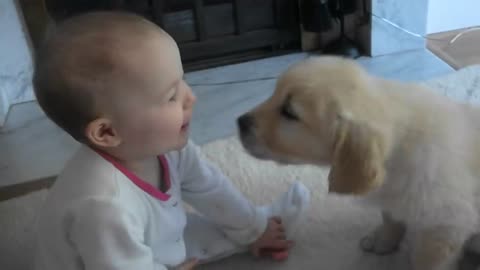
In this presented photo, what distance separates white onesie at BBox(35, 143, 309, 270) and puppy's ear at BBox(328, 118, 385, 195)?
1.20 ft

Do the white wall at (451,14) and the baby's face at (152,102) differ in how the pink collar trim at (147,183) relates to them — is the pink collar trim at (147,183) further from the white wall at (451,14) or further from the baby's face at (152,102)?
the white wall at (451,14)

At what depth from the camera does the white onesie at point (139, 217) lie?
1.03 m

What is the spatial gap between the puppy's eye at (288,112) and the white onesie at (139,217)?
30 cm

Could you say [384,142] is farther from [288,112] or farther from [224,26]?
[224,26]

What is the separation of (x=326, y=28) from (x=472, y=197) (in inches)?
51.0

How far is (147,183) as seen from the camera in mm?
1156

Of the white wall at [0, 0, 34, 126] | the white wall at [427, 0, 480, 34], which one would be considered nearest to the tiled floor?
the white wall at [0, 0, 34, 126]

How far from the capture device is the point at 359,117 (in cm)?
98

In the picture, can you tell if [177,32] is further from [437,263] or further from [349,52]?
[437,263]

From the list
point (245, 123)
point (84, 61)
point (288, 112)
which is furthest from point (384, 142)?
point (84, 61)

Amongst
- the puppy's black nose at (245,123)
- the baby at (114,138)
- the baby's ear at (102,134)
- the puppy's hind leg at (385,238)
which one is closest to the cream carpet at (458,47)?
the puppy's hind leg at (385,238)

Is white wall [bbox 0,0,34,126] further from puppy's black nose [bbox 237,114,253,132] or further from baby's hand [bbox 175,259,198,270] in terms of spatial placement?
puppy's black nose [bbox 237,114,253,132]

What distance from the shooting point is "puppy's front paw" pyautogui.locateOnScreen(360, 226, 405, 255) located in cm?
135

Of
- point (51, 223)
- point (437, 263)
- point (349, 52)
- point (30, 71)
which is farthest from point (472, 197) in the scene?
point (30, 71)
